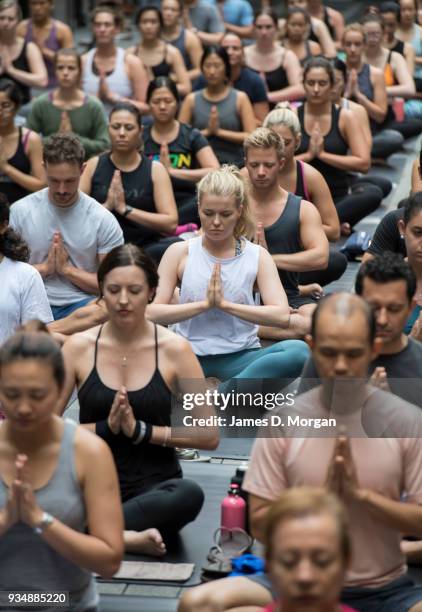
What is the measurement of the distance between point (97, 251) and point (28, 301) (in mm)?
1090

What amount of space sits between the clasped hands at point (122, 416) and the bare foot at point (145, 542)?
0.34 meters

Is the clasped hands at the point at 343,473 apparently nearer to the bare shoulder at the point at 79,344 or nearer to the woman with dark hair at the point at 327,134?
the bare shoulder at the point at 79,344

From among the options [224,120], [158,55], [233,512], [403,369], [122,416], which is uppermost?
[403,369]

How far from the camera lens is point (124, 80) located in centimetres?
1102

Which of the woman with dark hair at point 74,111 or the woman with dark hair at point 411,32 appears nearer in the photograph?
the woman with dark hair at point 74,111

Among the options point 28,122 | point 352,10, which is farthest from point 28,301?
point 352,10

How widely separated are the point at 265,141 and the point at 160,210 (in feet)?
3.97

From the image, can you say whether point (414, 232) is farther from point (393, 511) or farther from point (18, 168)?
point (18, 168)

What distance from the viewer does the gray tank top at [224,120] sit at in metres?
9.70

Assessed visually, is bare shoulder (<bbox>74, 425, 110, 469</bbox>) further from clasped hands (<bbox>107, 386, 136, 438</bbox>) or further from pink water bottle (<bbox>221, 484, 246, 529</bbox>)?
pink water bottle (<bbox>221, 484, 246, 529</bbox>)

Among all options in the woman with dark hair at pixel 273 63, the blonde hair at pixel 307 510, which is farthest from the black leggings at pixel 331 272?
the blonde hair at pixel 307 510

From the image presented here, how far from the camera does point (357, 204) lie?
9156 millimetres

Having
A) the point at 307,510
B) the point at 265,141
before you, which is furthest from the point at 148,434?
the point at 265,141

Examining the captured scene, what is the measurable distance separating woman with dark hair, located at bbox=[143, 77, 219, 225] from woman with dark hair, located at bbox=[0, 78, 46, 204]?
78cm
